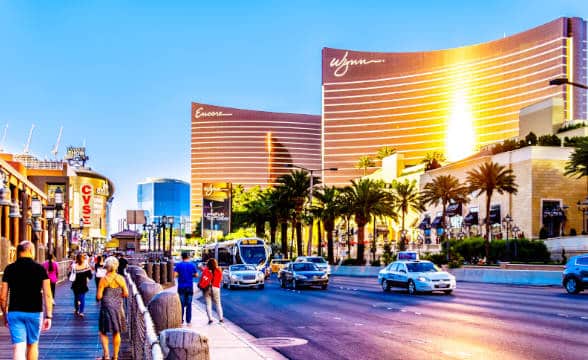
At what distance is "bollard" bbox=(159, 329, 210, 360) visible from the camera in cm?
520

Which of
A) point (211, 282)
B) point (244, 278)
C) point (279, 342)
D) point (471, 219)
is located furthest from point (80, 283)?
point (471, 219)

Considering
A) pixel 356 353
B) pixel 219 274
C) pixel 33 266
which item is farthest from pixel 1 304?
pixel 219 274

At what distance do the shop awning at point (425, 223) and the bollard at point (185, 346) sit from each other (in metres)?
112

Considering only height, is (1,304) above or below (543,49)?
below

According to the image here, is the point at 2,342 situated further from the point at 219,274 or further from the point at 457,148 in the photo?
the point at 457,148

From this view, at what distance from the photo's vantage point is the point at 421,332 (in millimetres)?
18266

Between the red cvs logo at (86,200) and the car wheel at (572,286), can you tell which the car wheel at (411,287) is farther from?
the red cvs logo at (86,200)

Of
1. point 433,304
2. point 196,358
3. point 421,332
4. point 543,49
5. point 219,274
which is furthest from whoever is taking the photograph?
point 543,49

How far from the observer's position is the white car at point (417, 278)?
112 feet

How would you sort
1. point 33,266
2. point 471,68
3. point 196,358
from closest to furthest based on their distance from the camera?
point 196,358, point 33,266, point 471,68

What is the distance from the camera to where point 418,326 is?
19734 millimetres

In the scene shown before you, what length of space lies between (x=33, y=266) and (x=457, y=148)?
7248 inches

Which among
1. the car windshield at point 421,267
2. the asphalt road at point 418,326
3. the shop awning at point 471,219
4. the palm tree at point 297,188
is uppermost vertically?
the palm tree at point 297,188

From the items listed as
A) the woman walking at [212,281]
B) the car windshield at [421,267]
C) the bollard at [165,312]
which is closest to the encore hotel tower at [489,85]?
the car windshield at [421,267]
